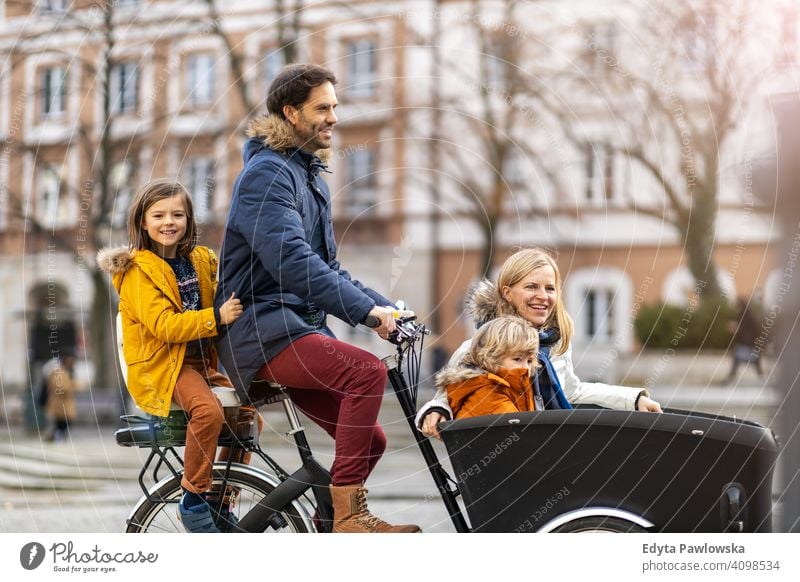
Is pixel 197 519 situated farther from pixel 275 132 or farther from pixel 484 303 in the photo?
pixel 275 132

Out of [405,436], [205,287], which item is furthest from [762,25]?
[205,287]

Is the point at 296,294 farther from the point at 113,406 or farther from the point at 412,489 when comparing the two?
the point at 113,406

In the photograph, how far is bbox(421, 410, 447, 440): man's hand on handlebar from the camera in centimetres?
320

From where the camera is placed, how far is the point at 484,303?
3498mm

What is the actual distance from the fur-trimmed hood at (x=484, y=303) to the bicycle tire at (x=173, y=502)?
84 cm

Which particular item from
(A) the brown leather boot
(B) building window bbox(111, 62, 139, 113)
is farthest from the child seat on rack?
(B) building window bbox(111, 62, 139, 113)

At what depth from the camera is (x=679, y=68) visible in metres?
11.5

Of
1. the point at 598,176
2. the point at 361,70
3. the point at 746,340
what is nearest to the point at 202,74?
the point at 361,70

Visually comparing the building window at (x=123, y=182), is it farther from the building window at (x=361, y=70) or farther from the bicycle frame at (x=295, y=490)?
the bicycle frame at (x=295, y=490)

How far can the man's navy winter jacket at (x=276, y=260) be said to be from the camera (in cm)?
323

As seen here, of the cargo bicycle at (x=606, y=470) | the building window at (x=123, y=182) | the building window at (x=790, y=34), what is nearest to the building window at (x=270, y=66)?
the building window at (x=123, y=182)

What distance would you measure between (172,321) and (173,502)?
2.20ft

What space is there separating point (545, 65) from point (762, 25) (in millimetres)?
3599

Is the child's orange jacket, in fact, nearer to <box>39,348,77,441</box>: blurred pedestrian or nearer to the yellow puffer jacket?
the yellow puffer jacket
